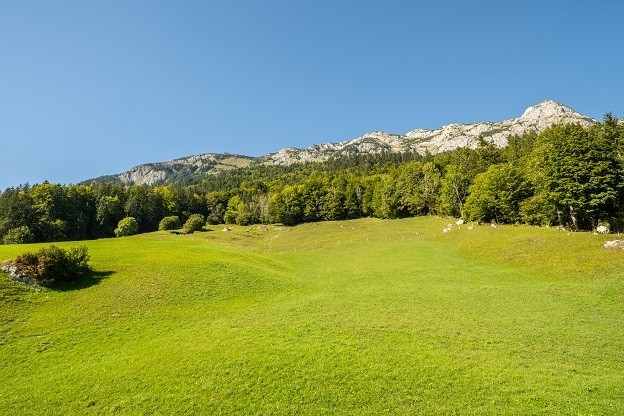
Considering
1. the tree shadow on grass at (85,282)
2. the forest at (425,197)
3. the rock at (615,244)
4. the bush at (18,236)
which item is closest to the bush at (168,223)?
the forest at (425,197)

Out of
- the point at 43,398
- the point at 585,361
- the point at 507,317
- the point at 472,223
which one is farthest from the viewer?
the point at 472,223

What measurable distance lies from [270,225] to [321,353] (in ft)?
421

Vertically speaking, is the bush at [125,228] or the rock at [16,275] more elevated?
the bush at [125,228]

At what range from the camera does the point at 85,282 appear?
35625 mm

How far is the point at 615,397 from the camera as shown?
15375mm

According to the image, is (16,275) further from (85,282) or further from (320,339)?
(320,339)

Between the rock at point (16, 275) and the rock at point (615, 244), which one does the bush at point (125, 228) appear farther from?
the rock at point (615, 244)

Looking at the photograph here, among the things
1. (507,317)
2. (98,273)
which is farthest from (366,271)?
(98,273)

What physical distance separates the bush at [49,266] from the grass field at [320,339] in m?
2.01

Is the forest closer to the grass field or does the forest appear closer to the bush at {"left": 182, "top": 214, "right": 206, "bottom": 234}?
the grass field

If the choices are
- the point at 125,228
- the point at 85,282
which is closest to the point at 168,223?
the point at 125,228

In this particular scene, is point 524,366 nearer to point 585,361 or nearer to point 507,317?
point 585,361

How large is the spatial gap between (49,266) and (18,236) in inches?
3359

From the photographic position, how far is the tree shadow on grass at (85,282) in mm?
33638
